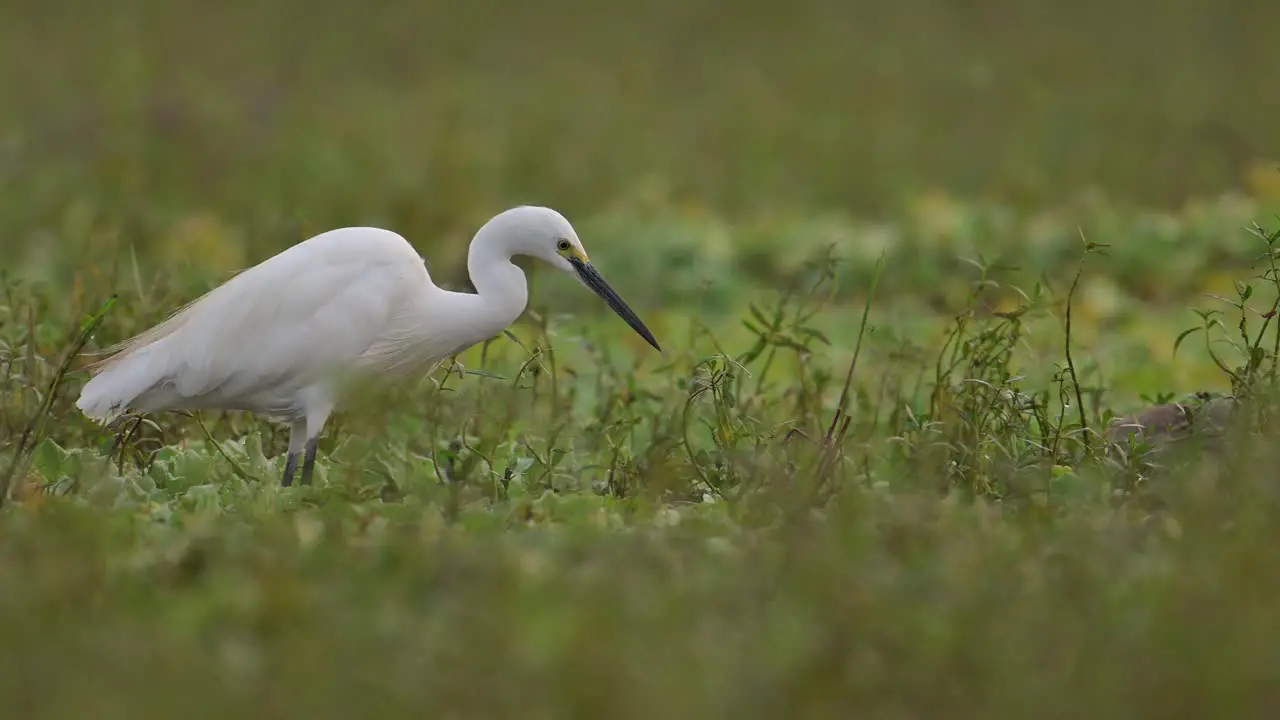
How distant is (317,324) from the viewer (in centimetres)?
489

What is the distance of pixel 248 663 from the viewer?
118 inches

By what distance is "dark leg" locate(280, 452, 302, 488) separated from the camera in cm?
486

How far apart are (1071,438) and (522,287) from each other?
5.01ft

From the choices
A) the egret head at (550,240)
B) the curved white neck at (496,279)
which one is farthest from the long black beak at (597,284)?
the curved white neck at (496,279)

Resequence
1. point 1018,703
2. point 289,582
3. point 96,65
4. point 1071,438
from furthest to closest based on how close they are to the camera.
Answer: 1. point 96,65
2. point 1071,438
3. point 289,582
4. point 1018,703

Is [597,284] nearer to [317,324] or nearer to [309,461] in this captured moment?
[317,324]

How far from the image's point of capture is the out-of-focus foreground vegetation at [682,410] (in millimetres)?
2992

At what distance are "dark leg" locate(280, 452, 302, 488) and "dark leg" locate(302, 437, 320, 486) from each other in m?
0.05

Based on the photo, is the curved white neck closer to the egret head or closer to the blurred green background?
the egret head

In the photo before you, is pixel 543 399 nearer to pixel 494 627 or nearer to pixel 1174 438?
pixel 1174 438

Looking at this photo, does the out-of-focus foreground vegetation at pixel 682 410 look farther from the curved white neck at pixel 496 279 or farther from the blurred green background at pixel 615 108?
the curved white neck at pixel 496 279

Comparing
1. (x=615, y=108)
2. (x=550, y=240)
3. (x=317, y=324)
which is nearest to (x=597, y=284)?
(x=550, y=240)

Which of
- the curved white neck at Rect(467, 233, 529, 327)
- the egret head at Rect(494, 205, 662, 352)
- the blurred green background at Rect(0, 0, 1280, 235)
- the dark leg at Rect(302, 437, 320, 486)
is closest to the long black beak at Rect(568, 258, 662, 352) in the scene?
the egret head at Rect(494, 205, 662, 352)

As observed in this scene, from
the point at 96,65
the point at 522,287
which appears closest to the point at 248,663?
the point at 522,287
